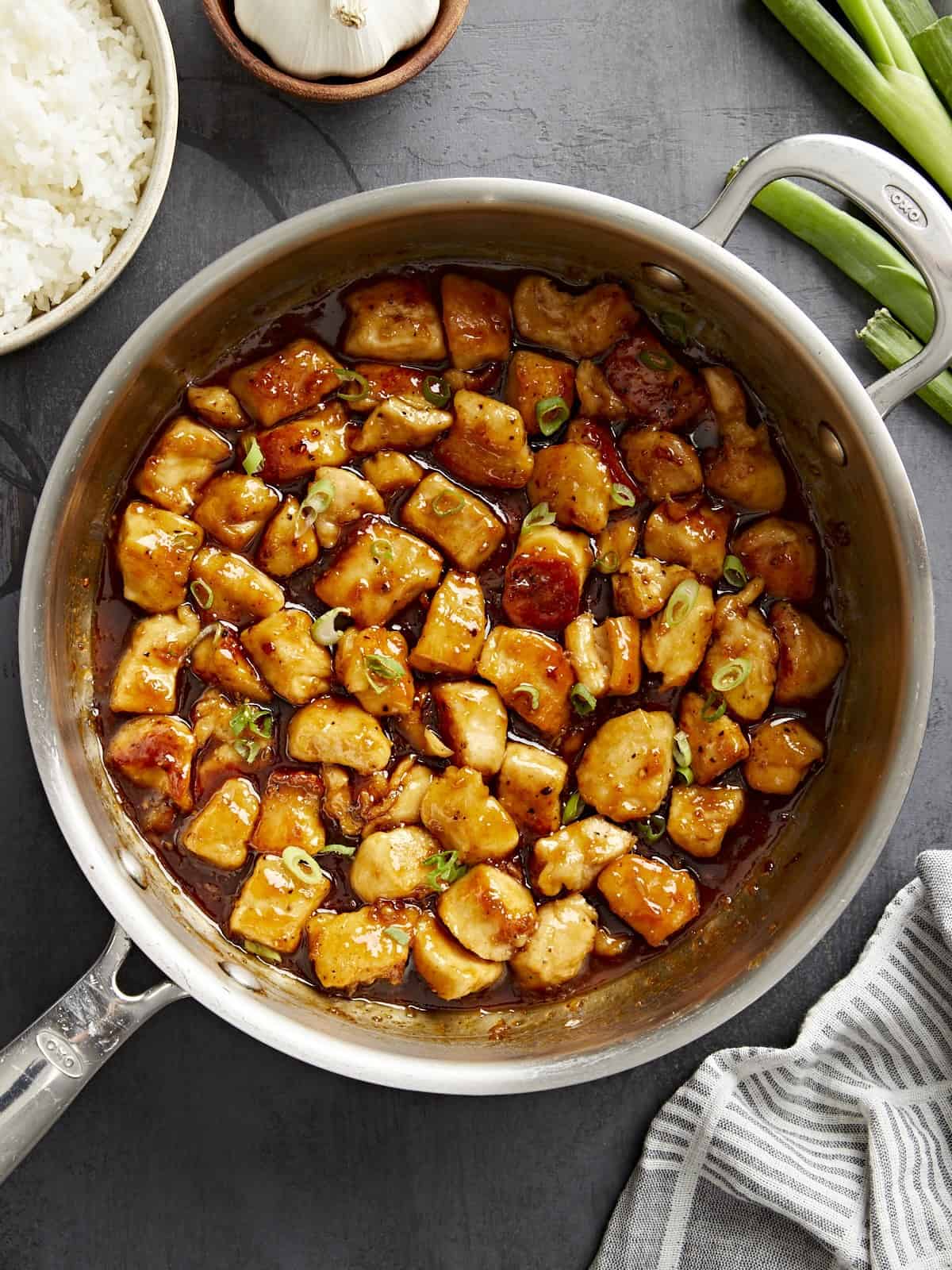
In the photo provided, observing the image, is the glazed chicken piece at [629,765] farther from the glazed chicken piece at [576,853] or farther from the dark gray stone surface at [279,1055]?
the dark gray stone surface at [279,1055]

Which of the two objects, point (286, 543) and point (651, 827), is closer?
point (286, 543)

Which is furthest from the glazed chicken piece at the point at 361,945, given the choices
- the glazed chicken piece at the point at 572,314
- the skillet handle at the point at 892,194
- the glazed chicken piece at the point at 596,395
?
the skillet handle at the point at 892,194

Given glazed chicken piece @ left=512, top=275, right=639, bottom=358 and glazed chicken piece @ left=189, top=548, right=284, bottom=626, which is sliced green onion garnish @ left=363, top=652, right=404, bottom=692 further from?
glazed chicken piece @ left=512, top=275, right=639, bottom=358

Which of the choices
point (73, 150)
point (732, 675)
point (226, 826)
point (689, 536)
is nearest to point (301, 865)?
point (226, 826)

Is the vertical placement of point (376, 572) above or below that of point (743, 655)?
below

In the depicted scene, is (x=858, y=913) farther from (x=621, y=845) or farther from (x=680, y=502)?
(x=680, y=502)

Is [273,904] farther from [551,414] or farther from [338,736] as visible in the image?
[551,414]
